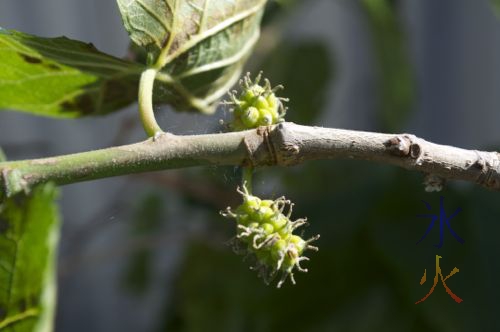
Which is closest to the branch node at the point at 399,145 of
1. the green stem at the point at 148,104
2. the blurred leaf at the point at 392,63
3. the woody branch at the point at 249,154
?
the woody branch at the point at 249,154

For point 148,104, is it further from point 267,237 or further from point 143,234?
point 143,234

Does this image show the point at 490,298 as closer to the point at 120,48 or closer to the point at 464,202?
the point at 464,202

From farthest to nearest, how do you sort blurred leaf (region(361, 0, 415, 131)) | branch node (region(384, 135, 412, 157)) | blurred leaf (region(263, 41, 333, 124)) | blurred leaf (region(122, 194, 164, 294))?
blurred leaf (region(122, 194, 164, 294))
blurred leaf (region(263, 41, 333, 124))
blurred leaf (region(361, 0, 415, 131))
branch node (region(384, 135, 412, 157))

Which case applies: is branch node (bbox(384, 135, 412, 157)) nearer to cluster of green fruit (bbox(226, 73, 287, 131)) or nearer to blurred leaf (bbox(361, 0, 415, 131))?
cluster of green fruit (bbox(226, 73, 287, 131))

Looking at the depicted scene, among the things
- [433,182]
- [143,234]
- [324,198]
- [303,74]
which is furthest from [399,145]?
[143,234]

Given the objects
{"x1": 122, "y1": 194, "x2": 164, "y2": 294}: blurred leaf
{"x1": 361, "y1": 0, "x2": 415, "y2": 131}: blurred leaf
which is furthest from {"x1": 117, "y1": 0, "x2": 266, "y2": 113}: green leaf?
{"x1": 122, "y1": 194, "x2": 164, "y2": 294}: blurred leaf

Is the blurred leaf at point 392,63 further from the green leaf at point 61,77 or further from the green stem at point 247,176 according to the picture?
the green stem at point 247,176

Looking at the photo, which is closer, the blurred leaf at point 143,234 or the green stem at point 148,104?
the green stem at point 148,104
